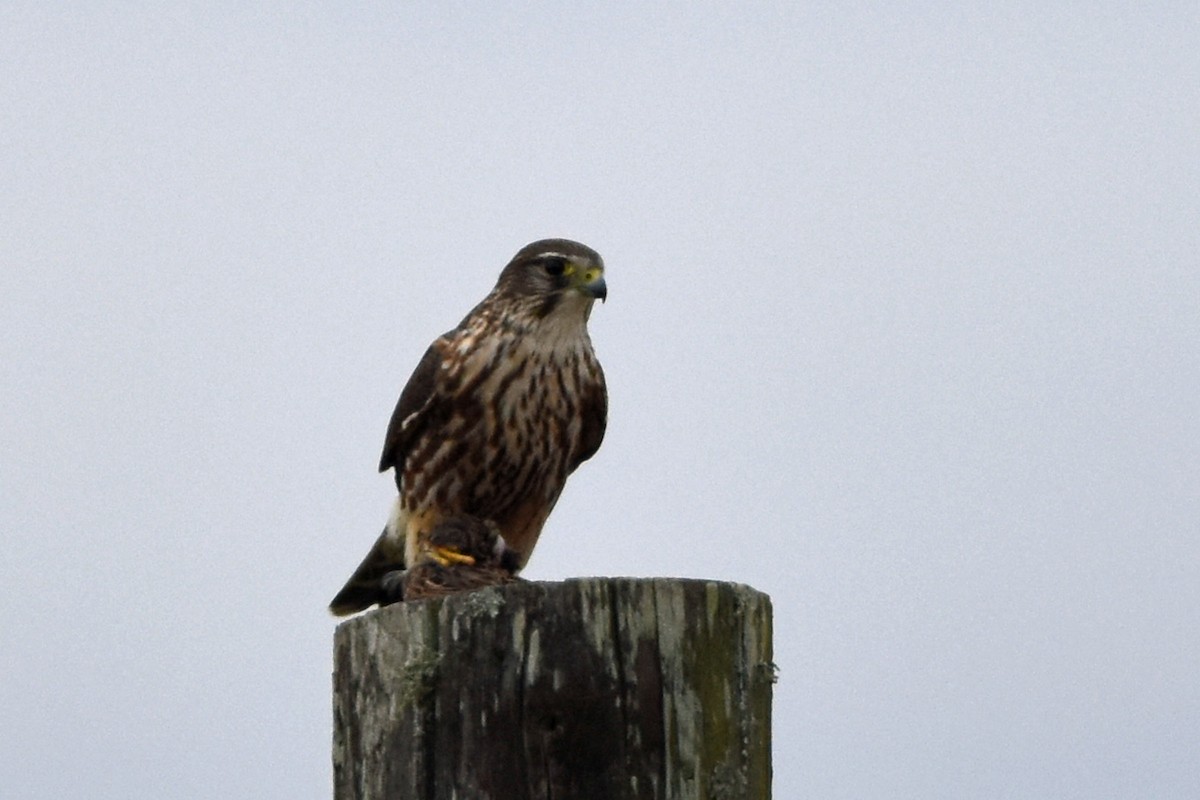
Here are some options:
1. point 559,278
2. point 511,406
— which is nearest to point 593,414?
point 511,406

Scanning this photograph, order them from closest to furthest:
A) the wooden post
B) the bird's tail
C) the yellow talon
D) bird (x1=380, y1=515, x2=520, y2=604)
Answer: the wooden post
bird (x1=380, y1=515, x2=520, y2=604)
the yellow talon
the bird's tail

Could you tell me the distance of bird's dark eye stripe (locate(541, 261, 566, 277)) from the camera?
5.77 meters

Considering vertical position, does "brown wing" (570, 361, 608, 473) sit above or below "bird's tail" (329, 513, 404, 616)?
above

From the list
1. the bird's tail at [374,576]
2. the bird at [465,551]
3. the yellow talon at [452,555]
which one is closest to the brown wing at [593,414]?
the bird's tail at [374,576]

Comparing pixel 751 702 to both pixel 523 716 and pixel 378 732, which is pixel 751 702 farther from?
pixel 378 732

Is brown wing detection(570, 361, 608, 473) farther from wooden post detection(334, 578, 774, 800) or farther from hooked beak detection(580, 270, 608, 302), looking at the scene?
wooden post detection(334, 578, 774, 800)

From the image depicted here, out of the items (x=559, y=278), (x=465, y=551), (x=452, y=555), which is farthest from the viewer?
(x=559, y=278)

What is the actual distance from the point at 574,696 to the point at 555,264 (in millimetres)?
3224

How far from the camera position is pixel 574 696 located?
2693 millimetres

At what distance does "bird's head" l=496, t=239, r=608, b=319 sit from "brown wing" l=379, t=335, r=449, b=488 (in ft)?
1.07

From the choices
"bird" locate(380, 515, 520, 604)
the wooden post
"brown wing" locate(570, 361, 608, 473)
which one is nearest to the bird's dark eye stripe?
"brown wing" locate(570, 361, 608, 473)

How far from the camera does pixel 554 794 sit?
105 inches

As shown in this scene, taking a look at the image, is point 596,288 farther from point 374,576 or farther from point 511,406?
point 374,576

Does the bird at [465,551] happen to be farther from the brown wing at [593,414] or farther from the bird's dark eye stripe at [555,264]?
the bird's dark eye stripe at [555,264]
